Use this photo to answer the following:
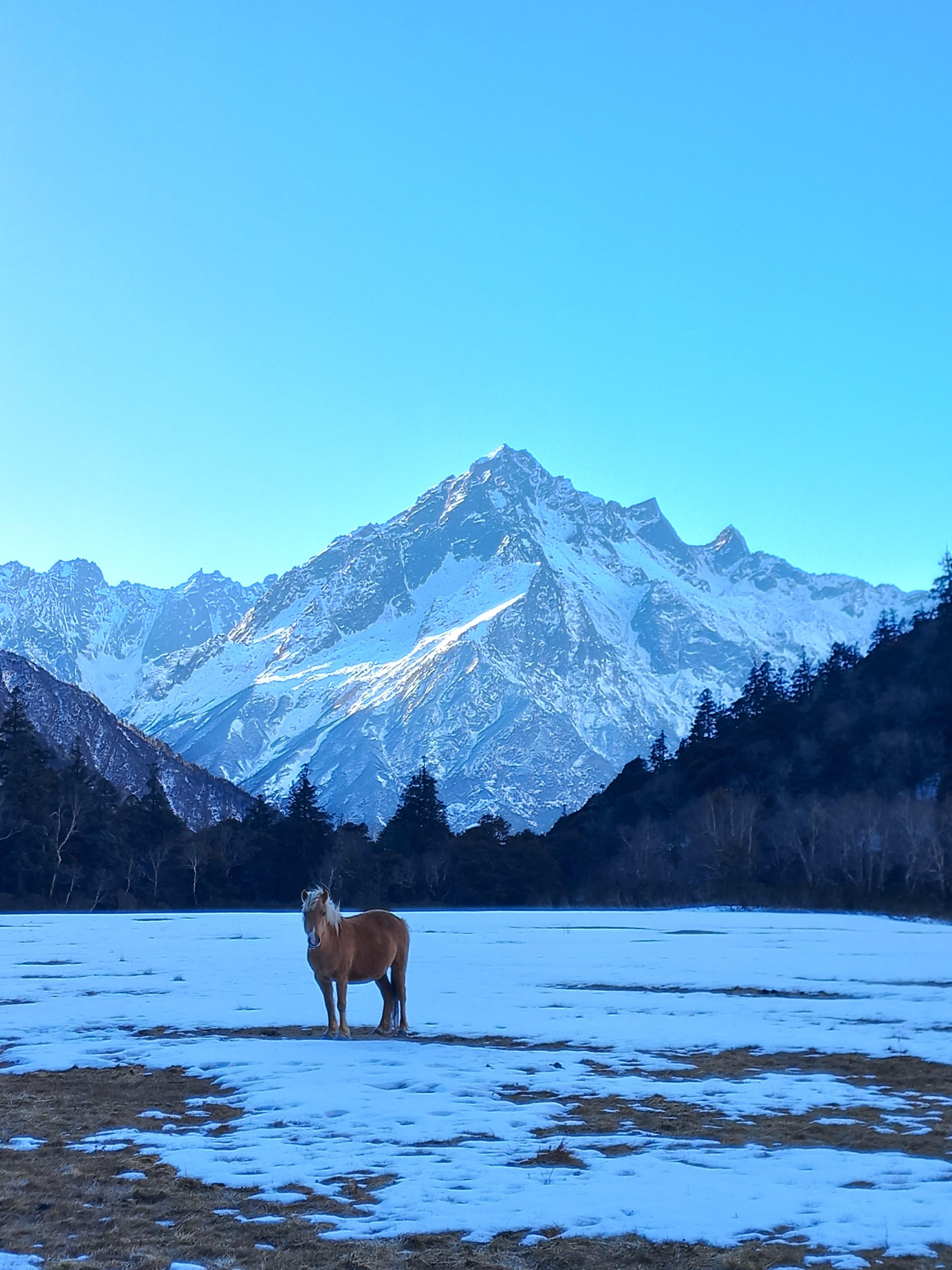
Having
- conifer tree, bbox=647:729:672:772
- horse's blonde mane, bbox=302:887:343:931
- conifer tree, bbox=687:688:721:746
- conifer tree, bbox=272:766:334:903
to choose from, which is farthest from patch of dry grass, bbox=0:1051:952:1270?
conifer tree, bbox=687:688:721:746

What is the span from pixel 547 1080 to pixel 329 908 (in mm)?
4669

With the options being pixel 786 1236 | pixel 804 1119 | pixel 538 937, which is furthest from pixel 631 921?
pixel 786 1236

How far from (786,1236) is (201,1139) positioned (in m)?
5.26

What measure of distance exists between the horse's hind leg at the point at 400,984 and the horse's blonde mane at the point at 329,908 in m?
1.28

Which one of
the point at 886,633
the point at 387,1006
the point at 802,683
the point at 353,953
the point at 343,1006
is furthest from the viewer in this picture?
the point at 802,683

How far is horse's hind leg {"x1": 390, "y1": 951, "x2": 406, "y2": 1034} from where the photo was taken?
17.2m

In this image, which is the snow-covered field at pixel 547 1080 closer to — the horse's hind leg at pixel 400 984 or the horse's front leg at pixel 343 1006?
the horse's hind leg at pixel 400 984

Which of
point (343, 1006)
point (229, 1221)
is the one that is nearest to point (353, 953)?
point (343, 1006)

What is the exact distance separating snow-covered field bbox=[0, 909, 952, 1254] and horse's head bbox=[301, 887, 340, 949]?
146 centimetres

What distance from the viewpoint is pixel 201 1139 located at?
Answer: 10141 millimetres

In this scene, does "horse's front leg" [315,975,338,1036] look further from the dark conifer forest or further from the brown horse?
the dark conifer forest

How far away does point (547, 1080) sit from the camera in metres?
13.1

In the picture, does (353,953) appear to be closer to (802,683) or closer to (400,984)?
(400,984)

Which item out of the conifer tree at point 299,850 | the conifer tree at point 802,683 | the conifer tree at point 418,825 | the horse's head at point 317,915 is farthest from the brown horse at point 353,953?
the conifer tree at point 802,683
